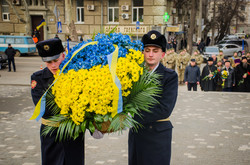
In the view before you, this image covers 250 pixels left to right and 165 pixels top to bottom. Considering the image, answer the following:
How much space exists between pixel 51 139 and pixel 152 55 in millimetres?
1682

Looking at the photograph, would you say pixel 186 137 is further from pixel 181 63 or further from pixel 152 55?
pixel 181 63

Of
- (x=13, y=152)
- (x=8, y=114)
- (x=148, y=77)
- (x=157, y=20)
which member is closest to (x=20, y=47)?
(x=157, y=20)

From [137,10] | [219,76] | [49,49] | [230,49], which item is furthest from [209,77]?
[137,10]

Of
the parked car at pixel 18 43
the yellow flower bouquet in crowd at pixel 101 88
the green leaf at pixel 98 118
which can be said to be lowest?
the green leaf at pixel 98 118

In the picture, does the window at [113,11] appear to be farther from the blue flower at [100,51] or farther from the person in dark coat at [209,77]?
the blue flower at [100,51]

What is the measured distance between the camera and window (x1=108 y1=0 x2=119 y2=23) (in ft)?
88.1

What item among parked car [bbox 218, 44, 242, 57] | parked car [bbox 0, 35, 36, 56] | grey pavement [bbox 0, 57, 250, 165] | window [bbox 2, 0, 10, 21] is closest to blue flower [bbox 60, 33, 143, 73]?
grey pavement [bbox 0, 57, 250, 165]

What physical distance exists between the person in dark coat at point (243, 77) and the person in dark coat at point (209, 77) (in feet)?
3.54

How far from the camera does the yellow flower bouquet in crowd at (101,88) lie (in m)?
2.36

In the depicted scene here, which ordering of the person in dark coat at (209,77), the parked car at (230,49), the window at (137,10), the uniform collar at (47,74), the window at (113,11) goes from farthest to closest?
the window at (113,11) < the window at (137,10) < the parked car at (230,49) < the person in dark coat at (209,77) < the uniform collar at (47,74)

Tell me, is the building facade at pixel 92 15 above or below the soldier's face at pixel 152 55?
above

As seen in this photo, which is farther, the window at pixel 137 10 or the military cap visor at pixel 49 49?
the window at pixel 137 10

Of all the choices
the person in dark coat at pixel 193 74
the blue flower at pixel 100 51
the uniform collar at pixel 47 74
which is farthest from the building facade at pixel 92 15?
the blue flower at pixel 100 51

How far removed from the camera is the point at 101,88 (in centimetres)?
234
